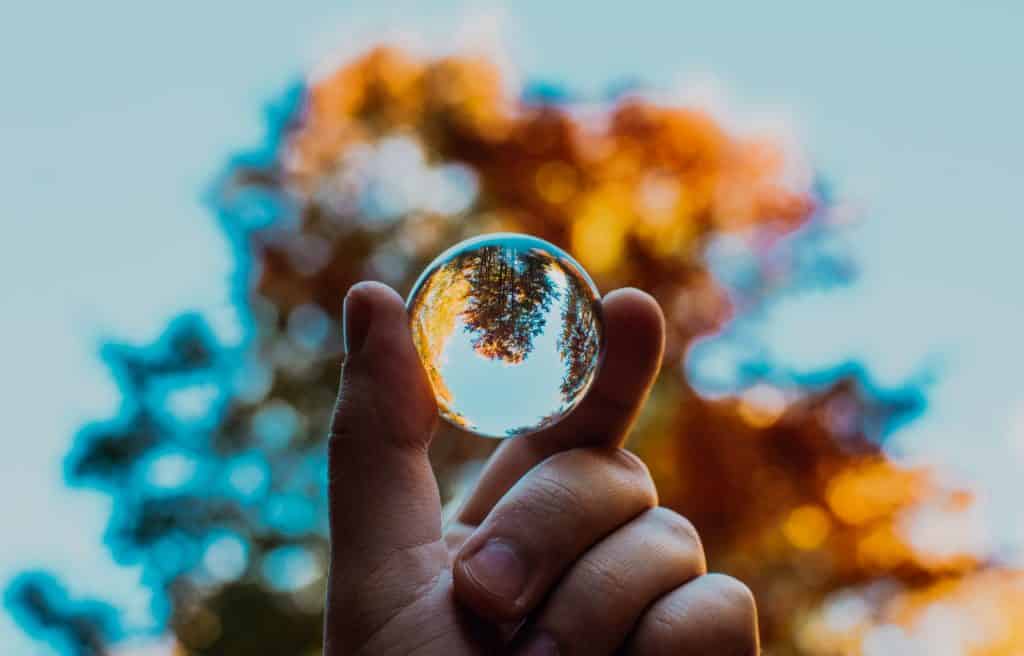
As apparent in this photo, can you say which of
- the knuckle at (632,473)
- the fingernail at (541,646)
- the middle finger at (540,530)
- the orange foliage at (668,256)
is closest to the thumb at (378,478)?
the middle finger at (540,530)

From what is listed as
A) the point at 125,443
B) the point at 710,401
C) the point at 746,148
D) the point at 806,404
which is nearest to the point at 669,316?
the point at 710,401

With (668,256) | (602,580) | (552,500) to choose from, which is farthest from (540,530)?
(668,256)

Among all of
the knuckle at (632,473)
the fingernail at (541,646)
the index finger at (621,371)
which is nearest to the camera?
the fingernail at (541,646)

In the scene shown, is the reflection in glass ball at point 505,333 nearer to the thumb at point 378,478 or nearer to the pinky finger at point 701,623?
the thumb at point 378,478

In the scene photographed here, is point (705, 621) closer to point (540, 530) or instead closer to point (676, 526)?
point (676, 526)

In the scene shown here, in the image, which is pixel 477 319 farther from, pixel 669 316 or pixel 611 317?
pixel 669 316

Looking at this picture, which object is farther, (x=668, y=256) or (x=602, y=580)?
(x=668, y=256)

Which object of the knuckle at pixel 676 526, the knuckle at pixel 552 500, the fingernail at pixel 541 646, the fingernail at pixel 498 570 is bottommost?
the fingernail at pixel 541 646
